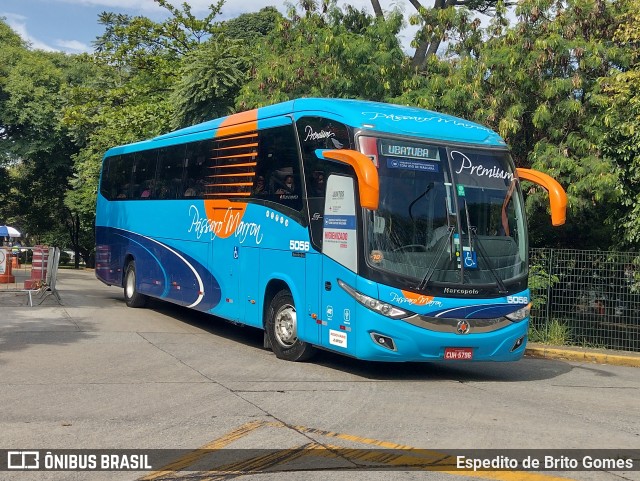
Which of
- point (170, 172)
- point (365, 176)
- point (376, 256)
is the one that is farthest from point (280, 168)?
point (170, 172)

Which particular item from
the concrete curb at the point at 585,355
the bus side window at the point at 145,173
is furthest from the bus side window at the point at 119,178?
the concrete curb at the point at 585,355

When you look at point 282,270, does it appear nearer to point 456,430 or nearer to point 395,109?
point 395,109

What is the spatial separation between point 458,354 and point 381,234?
1.84 m

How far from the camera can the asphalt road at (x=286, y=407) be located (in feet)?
21.2

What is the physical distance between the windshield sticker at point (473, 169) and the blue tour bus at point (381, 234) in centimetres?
2

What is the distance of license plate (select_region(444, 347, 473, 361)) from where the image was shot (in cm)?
1030

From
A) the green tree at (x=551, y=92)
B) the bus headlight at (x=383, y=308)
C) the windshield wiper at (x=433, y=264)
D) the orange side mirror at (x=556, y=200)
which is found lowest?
the bus headlight at (x=383, y=308)

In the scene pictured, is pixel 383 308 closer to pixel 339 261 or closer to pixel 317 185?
pixel 339 261

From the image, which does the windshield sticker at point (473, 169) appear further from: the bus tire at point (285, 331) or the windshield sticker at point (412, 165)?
the bus tire at point (285, 331)

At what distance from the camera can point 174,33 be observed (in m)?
33.9

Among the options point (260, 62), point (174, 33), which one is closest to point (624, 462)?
point (260, 62)

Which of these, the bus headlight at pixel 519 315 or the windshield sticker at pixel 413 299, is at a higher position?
the windshield sticker at pixel 413 299

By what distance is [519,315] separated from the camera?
10.9 metres

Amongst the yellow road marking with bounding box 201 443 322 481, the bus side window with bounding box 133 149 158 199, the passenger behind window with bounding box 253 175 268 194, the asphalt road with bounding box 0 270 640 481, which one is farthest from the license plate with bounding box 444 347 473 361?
the bus side window with bounding box 133 149 158 199
